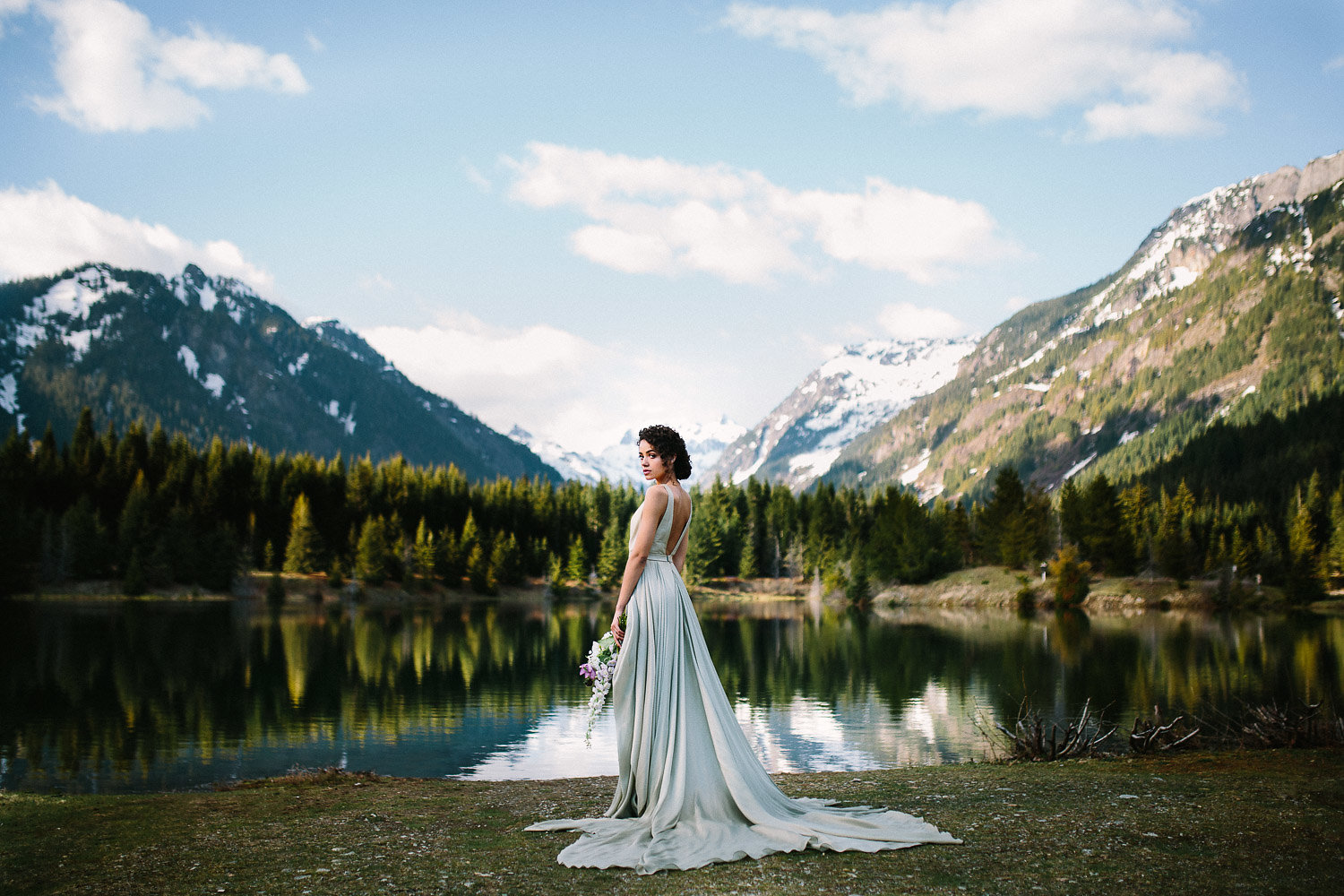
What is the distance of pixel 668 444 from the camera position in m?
9.64

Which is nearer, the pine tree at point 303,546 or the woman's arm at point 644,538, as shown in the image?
the woman's arm at point 644,538

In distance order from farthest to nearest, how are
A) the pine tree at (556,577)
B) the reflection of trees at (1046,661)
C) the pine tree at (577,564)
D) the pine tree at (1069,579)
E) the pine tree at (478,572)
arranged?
the pine tree at (577,564) < the pine tree at (556,577) < the pine tree at (478,572) < the pine tree at (1069,579) < the reflection of trees at (1046,661)

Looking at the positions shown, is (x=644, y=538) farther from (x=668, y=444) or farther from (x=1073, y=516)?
(x=1073, y=516)

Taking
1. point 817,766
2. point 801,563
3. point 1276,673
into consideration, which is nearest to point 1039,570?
point 801,563

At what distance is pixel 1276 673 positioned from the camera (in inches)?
1484

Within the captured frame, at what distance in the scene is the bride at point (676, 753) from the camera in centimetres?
844

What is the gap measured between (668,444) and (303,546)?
100142 millimetres

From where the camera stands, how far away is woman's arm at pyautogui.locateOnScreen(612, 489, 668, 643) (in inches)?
364

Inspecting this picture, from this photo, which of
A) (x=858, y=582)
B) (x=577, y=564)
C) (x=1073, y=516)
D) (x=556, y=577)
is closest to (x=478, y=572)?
(x=556, y=577)

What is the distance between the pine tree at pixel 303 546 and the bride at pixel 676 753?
324ft

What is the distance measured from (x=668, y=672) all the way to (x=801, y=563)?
117 m

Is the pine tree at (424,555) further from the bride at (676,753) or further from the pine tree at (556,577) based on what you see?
the bride at (676,753)

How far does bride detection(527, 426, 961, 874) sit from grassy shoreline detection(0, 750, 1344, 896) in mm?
442

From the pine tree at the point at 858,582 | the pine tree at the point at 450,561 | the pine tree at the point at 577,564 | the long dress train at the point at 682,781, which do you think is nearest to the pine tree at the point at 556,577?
the pine tree at the point at 577,564
